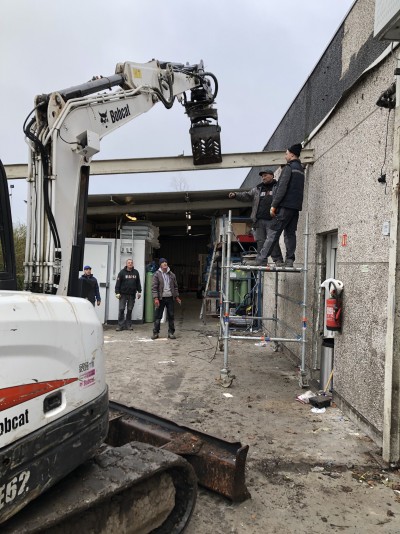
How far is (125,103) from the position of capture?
5098 mm

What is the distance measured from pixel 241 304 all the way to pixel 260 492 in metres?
9.20

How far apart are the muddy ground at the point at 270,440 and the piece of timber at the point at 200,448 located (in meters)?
0.16

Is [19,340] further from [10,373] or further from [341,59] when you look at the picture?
[341,59]

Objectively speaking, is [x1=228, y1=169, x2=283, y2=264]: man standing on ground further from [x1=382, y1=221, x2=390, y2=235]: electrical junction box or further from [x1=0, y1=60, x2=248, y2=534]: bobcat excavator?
[x1=0, y1=60, x2=248, y2=534]: bobcat excavator

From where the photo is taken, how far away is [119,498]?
2.74 m

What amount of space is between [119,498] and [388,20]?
422cm

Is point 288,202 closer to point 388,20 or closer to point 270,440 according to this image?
point 388,20

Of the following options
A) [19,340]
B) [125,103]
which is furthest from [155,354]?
[19,340]

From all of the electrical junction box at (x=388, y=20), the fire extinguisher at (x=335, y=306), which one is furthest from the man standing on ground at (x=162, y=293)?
the electrical junction box at (x=388, y=20)

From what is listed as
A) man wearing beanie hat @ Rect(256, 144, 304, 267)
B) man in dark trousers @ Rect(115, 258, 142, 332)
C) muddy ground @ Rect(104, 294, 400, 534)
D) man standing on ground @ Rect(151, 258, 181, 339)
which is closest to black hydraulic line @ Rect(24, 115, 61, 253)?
muddy ground @ Rect(104, 294, 400, 534)

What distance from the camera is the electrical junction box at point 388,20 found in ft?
11.3

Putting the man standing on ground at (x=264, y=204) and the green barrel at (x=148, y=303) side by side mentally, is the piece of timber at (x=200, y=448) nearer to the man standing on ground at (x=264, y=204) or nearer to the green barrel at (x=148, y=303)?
the man standing on ground at (x=264, y=204)

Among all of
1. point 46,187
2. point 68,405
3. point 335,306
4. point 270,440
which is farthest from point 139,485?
point 335,306

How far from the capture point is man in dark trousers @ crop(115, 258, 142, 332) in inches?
460
